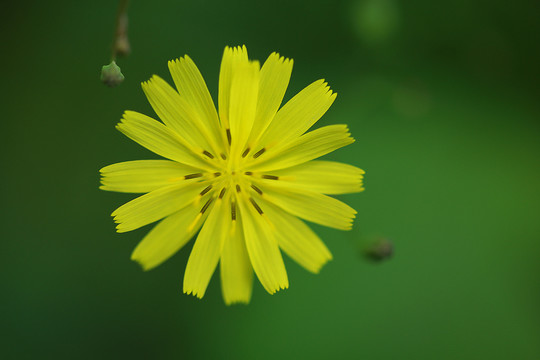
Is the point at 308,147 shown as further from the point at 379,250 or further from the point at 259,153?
the point at 379,250

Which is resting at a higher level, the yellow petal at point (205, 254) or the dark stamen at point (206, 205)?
the dark stamen at point (206, 205)

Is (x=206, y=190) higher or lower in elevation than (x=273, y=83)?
lower

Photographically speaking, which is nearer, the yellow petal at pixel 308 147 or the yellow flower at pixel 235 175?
the yellow flower at pixel 235 175

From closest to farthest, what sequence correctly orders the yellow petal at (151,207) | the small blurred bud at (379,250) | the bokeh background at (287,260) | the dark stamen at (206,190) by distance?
the yellow petal at (151,207), the dark stamen at (206,190), the small blurred bud at (379,250), the bokeh background at (287,260)

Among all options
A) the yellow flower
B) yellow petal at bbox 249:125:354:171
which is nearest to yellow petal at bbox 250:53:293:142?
the yellow flower

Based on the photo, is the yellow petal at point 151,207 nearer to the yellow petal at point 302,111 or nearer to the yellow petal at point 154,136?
the yellow petal at point 154,136

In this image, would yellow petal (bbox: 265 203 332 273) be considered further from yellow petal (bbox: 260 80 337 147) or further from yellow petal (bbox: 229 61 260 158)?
yellow petal (bbox: 229 61 260 158)

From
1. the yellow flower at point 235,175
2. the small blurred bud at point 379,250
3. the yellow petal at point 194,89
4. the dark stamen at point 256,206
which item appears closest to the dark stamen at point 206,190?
the yellow flower at point 235,175

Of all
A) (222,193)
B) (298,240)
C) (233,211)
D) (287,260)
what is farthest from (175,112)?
(287,260)
